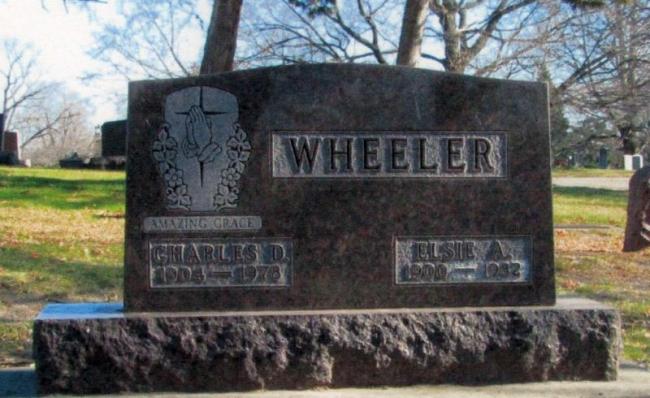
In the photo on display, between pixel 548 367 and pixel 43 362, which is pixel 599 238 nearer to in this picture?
pixel 548 367

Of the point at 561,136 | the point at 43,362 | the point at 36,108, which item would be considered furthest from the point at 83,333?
the point at 36,108

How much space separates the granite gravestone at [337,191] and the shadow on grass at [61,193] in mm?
10023

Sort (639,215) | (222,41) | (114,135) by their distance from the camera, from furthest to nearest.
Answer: (114,135), (222,41), (639,215)

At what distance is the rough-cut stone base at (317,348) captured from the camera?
512 centimetres

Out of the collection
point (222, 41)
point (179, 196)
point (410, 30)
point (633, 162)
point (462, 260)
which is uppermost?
point (410, 30)

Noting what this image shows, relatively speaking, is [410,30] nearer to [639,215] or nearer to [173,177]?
[639,215]

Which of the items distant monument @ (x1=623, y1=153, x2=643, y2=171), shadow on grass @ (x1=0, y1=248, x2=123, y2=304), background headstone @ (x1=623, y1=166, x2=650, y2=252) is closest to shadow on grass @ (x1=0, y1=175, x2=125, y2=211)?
shadow on grass @ (x1=0, y1=248, x2=123, y2=304)

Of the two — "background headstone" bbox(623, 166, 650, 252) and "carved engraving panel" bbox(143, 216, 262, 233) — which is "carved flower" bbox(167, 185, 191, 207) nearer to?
"carved engraving panel" bbox(143, 216, 262, 233)

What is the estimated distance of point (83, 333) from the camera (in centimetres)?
510

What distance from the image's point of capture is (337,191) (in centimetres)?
548

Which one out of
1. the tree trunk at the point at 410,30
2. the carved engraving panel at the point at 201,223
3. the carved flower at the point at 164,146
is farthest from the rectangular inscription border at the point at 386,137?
the tree trunk at the point at 410,30

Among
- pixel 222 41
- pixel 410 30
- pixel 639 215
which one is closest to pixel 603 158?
pixel 410 30

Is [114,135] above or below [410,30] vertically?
below

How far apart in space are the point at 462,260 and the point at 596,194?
1955 cm
